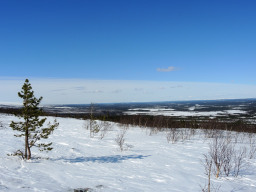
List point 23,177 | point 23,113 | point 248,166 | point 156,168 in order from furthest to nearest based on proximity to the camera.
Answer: point 248,166, point 156,168, point 23,113, point 23,177

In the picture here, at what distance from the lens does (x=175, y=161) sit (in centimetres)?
1002

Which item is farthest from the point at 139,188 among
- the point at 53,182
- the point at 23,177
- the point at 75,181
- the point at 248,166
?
the point at 248,166

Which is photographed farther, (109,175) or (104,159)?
(104,159)

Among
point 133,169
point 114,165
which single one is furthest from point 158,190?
point 114,165

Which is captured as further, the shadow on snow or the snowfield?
the shadow on snow

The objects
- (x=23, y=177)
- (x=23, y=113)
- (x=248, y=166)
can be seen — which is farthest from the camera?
(x=248, y=166)

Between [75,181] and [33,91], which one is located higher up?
[33,91]

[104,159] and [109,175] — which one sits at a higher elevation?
[109,175]

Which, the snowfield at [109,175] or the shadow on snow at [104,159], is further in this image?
the shadow on snow at [104,159]

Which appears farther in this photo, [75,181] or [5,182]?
[75,181]

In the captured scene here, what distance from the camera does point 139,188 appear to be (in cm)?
618

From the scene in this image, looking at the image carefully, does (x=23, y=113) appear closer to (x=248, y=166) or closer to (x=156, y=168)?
(x=156, y=168)

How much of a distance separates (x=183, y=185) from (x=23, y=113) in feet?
21.2

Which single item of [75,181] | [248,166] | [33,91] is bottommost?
[248,166]
